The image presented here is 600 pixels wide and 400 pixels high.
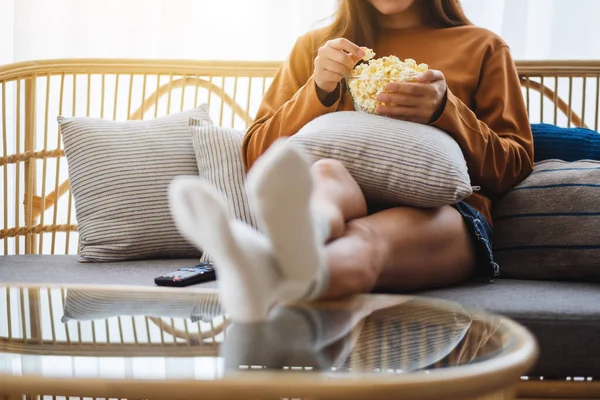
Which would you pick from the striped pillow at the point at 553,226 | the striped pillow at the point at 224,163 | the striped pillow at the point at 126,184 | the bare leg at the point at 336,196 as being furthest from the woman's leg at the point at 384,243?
the striped pillow at the point at 126,184

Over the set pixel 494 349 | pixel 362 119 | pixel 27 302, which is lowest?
pixel 27 302

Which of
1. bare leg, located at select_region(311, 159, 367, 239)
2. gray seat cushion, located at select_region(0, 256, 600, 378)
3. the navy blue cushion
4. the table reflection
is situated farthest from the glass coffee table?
the navy blue cushion

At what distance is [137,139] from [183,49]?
0.68m

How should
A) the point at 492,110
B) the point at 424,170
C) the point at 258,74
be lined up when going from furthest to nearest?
the point at 258,74, the point at 492,110, the point at 424,170

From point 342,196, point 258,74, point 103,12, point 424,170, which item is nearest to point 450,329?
point 342,196

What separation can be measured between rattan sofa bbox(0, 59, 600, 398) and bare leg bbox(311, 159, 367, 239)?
0.68ft

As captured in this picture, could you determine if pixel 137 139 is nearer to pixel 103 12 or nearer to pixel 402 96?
pixel 402 96

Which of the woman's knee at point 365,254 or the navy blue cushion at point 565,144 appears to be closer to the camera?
the woman's knee at point 365,254

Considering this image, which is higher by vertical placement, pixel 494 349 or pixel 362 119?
pixel 362 119

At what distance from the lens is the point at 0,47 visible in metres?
2.31

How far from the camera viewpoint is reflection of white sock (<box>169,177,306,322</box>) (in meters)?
0.63

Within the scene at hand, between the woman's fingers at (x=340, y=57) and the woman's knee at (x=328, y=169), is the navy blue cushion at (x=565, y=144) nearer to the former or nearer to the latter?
the woman's fingers at (x=340, y=57)

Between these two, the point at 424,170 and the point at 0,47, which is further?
the point at 0,47

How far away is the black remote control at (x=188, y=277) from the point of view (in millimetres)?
1246
